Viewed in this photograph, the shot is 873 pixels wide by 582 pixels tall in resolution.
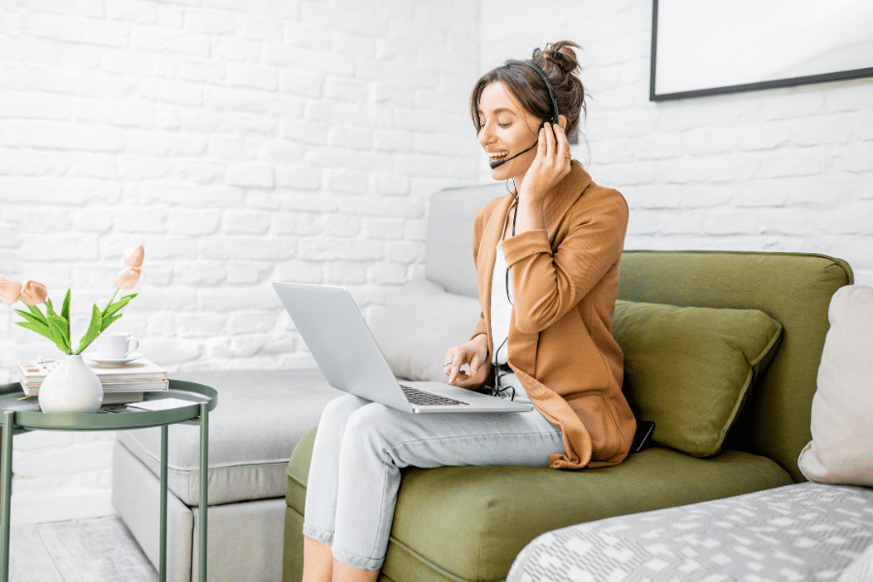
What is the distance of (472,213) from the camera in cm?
254

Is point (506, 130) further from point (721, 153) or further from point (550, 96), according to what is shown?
point (721, 153)

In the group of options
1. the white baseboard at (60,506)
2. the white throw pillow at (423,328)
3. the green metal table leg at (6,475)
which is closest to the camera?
the green metal table leg at (6,475)

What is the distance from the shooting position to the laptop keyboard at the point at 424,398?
4.39 feet

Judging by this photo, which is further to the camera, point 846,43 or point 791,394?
point 846,43

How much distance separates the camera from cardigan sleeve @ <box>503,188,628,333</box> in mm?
1379

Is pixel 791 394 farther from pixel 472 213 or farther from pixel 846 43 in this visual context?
pixel 472 213

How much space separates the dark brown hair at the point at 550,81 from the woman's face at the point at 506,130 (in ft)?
0.05

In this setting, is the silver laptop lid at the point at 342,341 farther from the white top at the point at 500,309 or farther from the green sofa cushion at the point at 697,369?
the green sofa cushion at the point at 697,369

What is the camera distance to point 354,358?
54.5 inches

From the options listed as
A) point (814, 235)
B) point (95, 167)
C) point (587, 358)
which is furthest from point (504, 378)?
point (95, 167)

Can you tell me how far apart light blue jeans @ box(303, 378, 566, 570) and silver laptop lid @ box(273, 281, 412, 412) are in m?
0.05

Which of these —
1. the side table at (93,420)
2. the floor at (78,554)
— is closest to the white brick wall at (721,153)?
the side table at (93,420)

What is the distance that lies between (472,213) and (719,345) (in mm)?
1128

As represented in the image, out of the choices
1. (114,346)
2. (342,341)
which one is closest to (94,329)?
(114,346)
